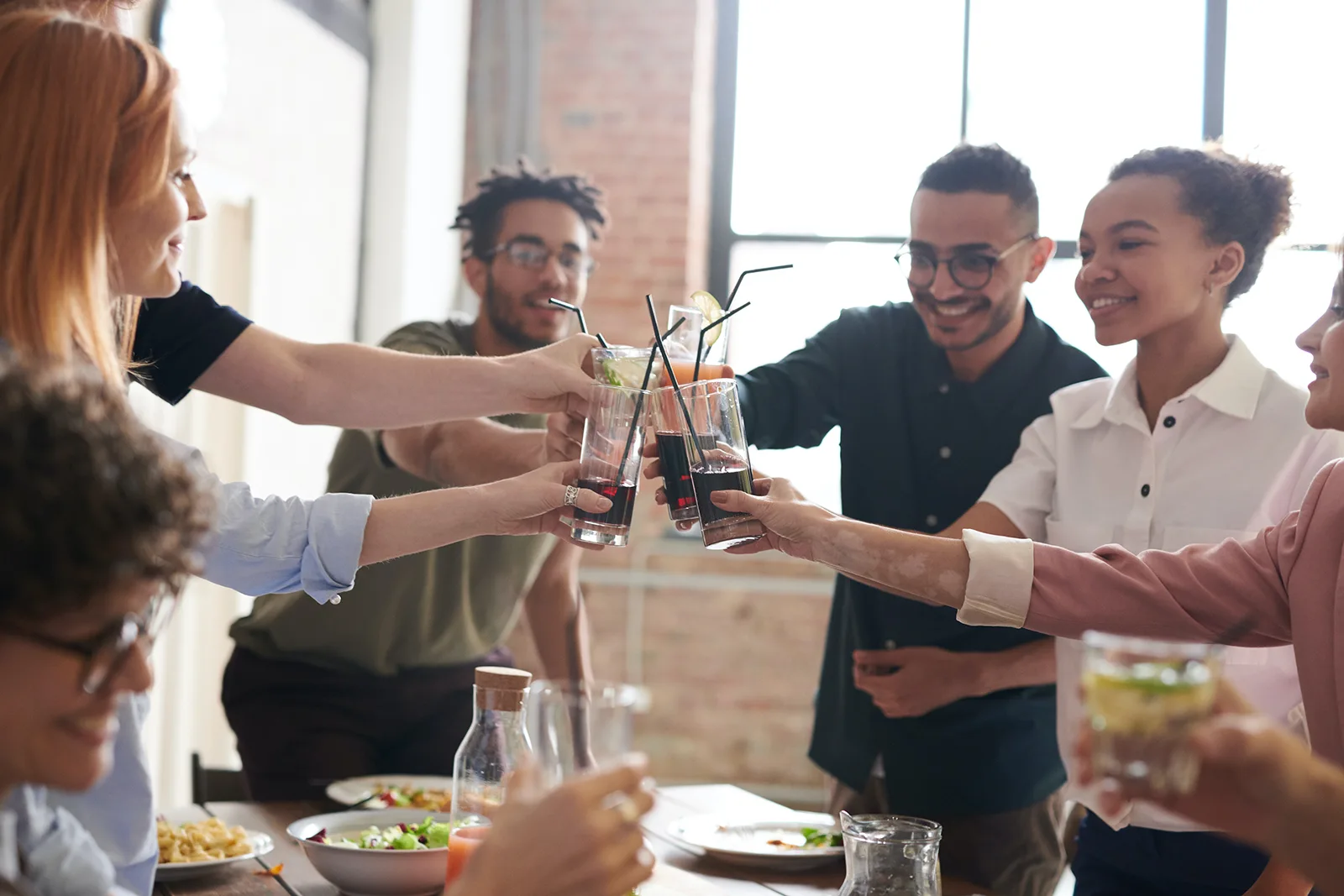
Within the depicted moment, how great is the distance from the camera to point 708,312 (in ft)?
6.30

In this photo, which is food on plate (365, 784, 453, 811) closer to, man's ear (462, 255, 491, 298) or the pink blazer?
the pink blazer

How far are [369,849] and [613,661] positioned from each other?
3457 mm

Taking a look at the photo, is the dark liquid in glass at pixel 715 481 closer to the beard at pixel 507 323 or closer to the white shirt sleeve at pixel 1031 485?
the white shirt sleeve at pixel 1031 485

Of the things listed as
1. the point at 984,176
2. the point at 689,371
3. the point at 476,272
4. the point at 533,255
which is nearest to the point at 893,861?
the point at 689,371

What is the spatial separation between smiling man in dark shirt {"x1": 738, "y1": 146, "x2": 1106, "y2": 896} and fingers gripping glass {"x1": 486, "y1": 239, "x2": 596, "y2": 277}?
74 cm

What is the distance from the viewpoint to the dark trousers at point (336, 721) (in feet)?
8.05

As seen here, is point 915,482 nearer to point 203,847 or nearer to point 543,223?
point 543,223

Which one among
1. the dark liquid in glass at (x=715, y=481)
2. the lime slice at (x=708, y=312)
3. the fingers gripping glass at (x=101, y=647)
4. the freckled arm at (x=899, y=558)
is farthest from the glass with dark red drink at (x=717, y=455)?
the fingers gripping glass at (x=101, y=647)

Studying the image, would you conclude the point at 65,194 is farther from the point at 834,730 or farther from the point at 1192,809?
the point at 834,730

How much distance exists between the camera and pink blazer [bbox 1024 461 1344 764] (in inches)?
60.1

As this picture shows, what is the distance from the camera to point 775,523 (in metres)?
1.75

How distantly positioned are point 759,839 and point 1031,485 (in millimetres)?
834

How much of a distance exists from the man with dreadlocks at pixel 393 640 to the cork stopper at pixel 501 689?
0.76m

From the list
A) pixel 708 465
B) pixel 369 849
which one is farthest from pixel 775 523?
pixel 369 849
